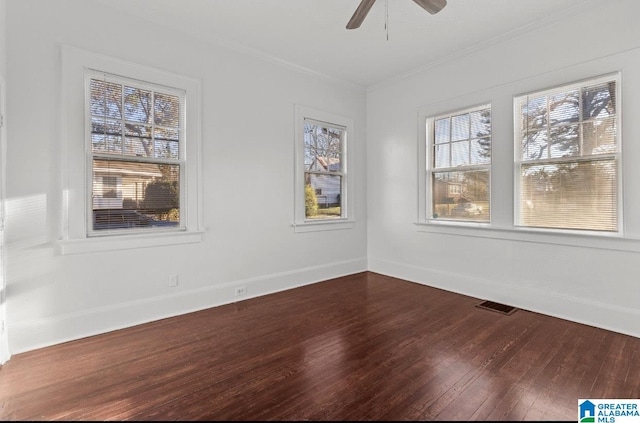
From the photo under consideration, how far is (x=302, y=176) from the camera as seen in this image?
441 centimetres

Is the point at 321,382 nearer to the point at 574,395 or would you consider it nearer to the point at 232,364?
the point at 232,364

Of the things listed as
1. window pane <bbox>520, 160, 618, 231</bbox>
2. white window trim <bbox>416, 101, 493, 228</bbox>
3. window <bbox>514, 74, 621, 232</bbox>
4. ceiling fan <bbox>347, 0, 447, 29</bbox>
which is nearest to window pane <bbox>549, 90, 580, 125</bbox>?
window <bbox>514, 74, 621, 232</bbox>

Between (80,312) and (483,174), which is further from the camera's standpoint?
(483,174)

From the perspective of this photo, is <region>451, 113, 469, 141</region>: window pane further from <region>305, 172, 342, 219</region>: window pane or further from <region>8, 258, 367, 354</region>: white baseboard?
<region>8, 258, 367, 354</region>: white baseboard

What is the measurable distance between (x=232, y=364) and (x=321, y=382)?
69 cm

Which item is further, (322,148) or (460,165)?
(322,148)

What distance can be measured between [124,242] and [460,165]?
3929 millimetres

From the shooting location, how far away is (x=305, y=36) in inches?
140

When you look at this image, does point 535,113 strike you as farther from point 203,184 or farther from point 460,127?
point 203,184

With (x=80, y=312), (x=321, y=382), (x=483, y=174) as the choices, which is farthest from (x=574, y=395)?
(x=80, y=312)

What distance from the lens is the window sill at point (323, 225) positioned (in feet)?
14.5

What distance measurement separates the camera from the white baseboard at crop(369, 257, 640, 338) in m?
2.87

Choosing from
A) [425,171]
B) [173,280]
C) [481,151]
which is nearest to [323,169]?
[425,171]

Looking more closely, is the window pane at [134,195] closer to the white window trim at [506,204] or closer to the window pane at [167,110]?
the window pane at [167,110]
